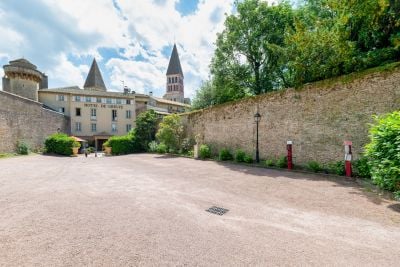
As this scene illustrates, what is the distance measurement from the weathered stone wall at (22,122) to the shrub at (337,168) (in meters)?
25.1

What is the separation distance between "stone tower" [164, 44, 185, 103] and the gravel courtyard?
66273 millimetres

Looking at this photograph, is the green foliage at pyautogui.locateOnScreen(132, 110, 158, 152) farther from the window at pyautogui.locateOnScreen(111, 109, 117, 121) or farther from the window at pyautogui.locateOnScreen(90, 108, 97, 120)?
the window at pyautogui.locateOnScreen(90, 108, 97, 120)

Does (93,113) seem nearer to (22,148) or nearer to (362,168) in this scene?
(22,148)

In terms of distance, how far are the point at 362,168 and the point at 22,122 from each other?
2771cm

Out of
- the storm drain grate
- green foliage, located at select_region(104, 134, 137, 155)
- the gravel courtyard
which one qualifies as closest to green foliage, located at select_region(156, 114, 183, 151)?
green foliage, located at select_region(104, 134, 137, 155)

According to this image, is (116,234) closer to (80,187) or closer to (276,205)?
(276,205)

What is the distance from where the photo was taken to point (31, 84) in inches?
1164

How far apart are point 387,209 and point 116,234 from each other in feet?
17.9

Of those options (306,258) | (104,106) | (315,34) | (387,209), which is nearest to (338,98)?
(315,34)

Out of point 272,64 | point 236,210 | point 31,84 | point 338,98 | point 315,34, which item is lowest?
point 236,210

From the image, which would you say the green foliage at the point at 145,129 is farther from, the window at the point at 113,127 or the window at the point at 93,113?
the window at the point at 93,113

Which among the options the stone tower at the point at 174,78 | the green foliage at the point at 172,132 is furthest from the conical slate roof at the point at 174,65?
the green foliage at the point at 172,132

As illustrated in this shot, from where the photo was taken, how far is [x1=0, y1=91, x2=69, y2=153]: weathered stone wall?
17797mm

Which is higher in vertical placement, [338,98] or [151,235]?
[338,98]
